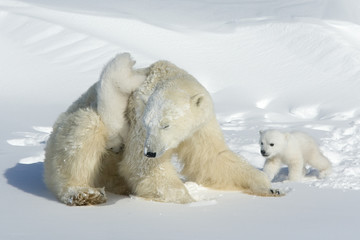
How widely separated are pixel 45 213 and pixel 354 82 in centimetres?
763

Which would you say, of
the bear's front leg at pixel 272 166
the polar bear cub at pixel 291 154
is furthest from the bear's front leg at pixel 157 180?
the bear's front leg at pixel 272 166

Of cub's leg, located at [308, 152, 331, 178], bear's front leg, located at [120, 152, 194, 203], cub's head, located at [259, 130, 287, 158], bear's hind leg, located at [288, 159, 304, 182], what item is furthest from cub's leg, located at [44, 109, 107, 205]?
cub's leg, located at [308, 152, 331, 178]

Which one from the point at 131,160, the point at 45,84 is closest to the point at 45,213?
the point at 131,160

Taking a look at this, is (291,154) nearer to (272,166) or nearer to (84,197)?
(272,166)

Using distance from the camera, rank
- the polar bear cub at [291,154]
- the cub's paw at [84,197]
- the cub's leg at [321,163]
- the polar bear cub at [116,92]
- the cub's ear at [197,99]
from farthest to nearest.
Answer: the polar bear cub at [291,154], the cub's leg at [321,163], the polar bear cub at [116,92], the cub's paw at [84,197], the cub's ear at [197,99]

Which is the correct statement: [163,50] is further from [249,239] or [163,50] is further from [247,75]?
[249,239]

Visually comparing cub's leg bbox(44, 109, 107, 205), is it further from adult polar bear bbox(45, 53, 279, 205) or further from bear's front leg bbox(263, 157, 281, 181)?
bear's front leg bbox(263, 157, 281, 181)

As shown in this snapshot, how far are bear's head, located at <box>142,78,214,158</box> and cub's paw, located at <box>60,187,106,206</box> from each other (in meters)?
0.56

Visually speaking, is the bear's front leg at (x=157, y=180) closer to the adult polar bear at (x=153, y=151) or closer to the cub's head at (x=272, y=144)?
the adult polar bear at (x=153, y=151)

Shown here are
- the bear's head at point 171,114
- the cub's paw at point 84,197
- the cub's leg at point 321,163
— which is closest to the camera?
the bear's head at point 171,114

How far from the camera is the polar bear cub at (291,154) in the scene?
5.46 metres

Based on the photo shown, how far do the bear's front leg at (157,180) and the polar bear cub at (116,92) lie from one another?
0.92ft

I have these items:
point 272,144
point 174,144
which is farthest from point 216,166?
point 272,144

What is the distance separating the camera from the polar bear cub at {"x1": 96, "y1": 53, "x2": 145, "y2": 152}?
13.3ft
